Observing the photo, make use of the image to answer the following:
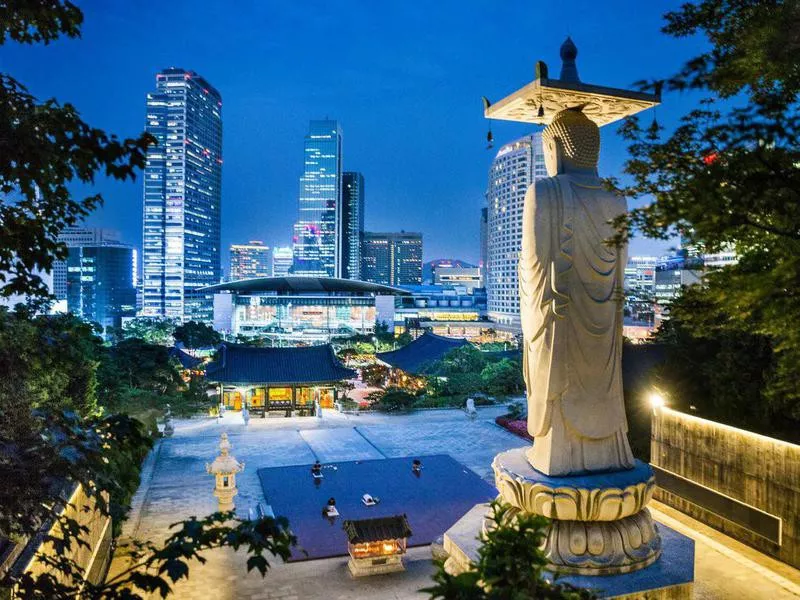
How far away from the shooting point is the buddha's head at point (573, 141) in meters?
7.32

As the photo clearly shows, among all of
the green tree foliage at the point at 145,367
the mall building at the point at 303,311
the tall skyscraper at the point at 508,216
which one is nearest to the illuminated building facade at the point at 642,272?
the tall skyscraper at the point at 508,216

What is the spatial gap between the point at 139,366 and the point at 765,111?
23788mm

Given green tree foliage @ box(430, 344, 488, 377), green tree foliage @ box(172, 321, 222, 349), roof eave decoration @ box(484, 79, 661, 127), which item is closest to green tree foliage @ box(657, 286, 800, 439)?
roof eave decoration @ box(484, 79, 661, 127)

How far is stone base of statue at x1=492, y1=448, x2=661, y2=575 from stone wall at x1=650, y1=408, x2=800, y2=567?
324 centimetres

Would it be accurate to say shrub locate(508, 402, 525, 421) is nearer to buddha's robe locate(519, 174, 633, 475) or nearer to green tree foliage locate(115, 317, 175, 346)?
buddha's robe locate(519, 174, 633, 475)

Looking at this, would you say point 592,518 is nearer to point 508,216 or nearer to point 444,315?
point 444,315

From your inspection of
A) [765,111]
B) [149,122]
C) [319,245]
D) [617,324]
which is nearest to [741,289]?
[765,111]

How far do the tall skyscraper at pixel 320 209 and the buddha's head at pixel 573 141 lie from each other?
123 m

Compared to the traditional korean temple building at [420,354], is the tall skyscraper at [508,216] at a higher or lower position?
higher

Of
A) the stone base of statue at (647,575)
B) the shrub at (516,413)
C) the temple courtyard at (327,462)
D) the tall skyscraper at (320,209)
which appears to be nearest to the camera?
the stone base of statue at (647,575)

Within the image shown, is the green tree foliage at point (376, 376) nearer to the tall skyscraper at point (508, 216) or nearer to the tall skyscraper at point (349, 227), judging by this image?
the tall skyscraper at point (508, 216)

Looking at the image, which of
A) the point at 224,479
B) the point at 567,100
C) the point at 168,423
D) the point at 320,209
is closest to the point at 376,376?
the point at 168,423

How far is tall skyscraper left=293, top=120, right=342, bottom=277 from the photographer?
5084 inches

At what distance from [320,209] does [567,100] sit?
417 feet
